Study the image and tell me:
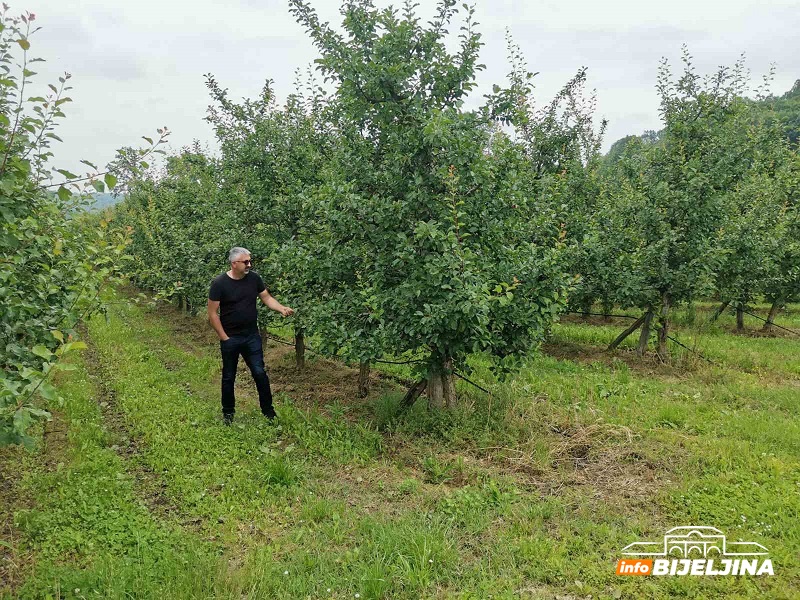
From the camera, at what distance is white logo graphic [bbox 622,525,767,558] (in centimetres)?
404

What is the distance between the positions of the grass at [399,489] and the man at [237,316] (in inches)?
23.2

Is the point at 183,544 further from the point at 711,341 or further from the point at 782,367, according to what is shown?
the point at 711,341

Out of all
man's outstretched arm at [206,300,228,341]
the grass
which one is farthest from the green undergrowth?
man's outstretched arm at [206,300,228,341]

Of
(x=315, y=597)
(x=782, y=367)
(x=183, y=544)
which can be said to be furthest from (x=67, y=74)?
(x=782, y=367)

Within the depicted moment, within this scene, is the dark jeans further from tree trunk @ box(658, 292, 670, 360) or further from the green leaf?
tree trunk @ box(658, 292, 670, 360)

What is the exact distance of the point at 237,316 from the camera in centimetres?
649

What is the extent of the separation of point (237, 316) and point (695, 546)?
521 centimetres

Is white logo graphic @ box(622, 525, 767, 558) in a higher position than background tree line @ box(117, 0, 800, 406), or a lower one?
lower

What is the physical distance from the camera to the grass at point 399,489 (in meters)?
3.81

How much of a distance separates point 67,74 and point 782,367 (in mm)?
11541

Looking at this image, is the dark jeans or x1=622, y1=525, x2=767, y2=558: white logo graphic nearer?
x1=622, y1=525, x2=767, y2=558: white logo graphic

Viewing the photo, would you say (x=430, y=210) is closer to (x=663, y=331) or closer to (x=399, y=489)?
(x=399, y=489)

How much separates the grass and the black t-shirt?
1249 millimetres

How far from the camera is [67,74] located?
327 cm
